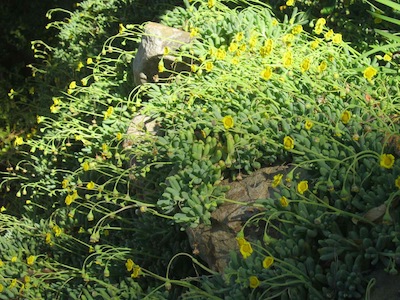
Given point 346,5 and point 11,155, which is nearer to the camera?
point 346,5

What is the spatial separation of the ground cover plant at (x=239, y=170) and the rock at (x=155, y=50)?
0.38 ft

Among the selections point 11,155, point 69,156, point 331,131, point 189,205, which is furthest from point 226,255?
point 11,155

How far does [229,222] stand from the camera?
312cm

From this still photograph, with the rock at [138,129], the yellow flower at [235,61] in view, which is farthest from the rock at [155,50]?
the yellow flower at [235,61]

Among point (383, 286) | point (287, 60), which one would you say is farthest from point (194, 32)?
point (383, 286)

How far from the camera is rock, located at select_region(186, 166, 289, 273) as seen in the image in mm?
3080

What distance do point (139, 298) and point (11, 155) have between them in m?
3.77

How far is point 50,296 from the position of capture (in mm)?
4078

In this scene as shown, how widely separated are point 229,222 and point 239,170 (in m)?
0.30

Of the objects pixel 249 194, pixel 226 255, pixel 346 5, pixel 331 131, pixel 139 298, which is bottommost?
pixel 139 298

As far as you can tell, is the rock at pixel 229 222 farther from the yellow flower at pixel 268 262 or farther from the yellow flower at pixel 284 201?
the yellow flower at pixel 268 262

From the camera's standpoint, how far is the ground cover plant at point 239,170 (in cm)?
254

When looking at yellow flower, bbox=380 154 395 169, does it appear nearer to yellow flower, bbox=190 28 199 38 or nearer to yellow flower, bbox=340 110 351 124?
yellow flower, bbox=340 110 351 124

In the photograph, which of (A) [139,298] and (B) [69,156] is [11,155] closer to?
(B) [69,156]
